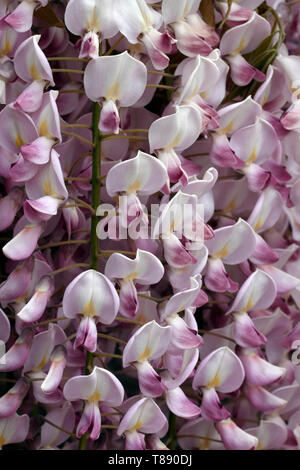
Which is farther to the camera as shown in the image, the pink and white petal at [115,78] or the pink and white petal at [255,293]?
the pink and white petal at [255,293]

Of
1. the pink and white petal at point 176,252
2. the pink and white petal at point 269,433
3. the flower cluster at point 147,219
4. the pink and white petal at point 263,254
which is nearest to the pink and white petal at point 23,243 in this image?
the flower cluster at point 147,219

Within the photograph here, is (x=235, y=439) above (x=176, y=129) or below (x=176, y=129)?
below

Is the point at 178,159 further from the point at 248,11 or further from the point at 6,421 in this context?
the point at 6,421

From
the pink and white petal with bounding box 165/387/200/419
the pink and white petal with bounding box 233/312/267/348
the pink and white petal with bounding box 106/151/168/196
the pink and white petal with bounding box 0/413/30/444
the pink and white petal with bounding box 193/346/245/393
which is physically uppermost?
the pink and white petal with bounding box 106/151/168/196

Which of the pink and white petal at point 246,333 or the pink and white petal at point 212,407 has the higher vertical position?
the pink and white petal at point 246,333

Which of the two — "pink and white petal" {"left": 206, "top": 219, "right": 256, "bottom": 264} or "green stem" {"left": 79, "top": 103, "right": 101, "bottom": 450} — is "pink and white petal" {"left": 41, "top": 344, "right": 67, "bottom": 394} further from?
"pink and white petal" {"left": 206, "top": 219, "right": 256, "bottom": 264}

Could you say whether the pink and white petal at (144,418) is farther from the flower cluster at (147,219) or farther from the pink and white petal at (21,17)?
the pink and white petal at (21,17)

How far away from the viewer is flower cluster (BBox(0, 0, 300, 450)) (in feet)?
2.17

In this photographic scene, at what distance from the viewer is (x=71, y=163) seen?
75 centimetres

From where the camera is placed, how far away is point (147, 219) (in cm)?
66

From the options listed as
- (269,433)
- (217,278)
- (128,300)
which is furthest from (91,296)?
(269,433)

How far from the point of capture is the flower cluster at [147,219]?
66 cm

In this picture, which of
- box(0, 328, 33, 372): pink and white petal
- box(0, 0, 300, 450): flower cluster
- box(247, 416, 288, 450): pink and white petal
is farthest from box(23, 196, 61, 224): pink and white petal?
box(247, 416, 288, 450): pink and white petal

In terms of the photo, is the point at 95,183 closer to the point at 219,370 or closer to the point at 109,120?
the point at 109,120
